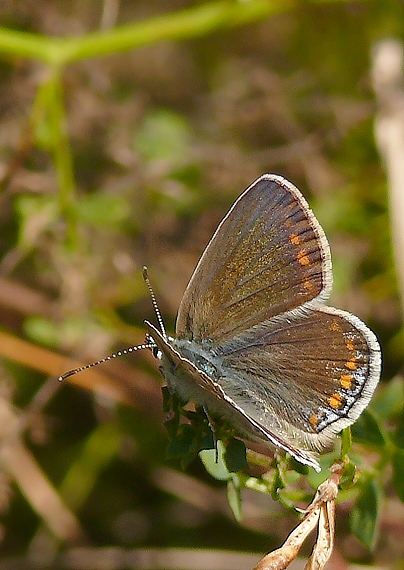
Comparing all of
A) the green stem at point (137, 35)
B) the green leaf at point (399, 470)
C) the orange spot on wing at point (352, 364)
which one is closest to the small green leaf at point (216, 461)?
the orange spot on wing at point (352, 364)

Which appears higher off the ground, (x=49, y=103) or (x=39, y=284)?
(x=49, y=103)

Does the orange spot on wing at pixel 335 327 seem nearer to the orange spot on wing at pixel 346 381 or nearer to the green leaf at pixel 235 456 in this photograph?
the orange spot on wing at pixel 346 381

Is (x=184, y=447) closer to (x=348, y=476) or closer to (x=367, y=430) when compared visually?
(x=348, y=476)

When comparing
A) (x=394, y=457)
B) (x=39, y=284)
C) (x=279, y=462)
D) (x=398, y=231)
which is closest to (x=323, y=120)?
(x=398, y=231)

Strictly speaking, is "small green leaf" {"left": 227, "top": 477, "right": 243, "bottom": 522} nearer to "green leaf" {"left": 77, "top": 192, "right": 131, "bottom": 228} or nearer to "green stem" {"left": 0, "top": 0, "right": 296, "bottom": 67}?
"green leaf" {"left": 77, "top": 192, "right": 131, "bottom": 228}

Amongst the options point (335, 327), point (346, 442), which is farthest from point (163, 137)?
point (346, 442)

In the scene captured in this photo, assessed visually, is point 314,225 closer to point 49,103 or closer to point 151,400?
point 151,400
